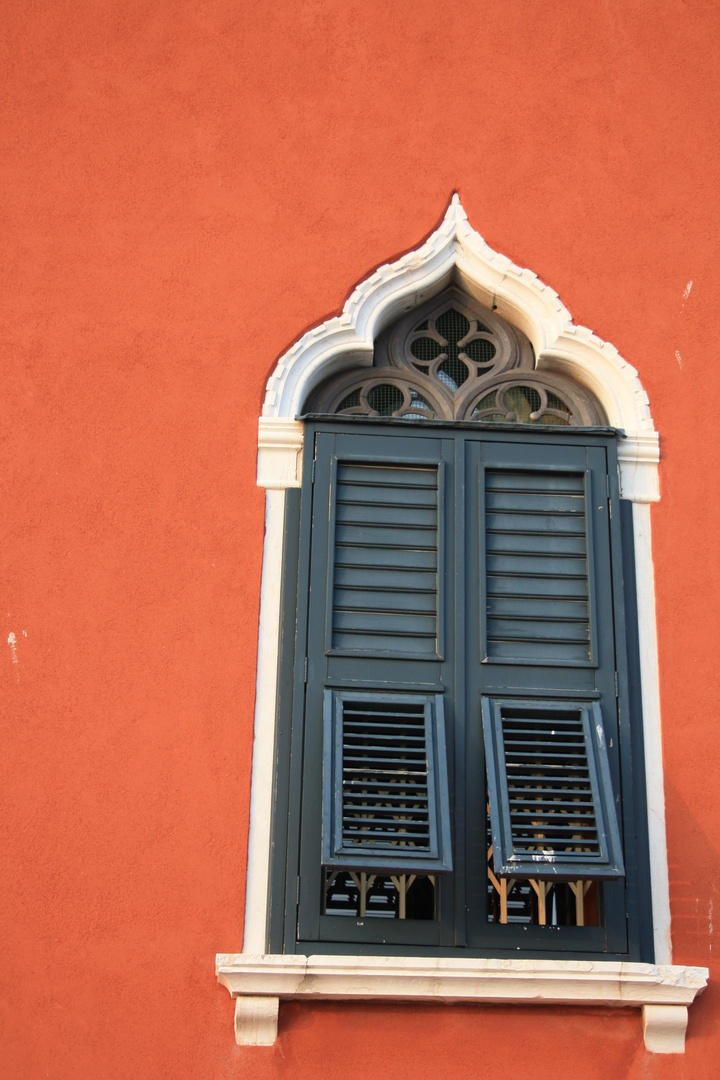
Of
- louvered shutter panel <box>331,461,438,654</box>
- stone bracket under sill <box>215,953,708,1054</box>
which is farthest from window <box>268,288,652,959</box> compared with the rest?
stone bracket under sill <box>215,953,708,1054</box>

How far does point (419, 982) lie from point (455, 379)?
239 cm

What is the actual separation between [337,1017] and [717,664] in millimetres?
1850

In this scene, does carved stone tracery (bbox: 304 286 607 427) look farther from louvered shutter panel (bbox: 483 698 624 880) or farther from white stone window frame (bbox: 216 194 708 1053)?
louvered shutter panel (bbox: 483 698 624 880)

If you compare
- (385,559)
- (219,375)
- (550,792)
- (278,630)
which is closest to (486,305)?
(219,375)

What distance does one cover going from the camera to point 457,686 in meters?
4.75

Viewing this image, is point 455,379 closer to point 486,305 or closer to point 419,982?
point 486,305

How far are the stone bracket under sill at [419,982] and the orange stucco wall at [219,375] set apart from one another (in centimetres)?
9

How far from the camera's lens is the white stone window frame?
171 inches

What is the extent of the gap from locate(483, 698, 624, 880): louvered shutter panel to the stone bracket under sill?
0.35 meters

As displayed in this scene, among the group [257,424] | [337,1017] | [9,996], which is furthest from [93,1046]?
[257,424]

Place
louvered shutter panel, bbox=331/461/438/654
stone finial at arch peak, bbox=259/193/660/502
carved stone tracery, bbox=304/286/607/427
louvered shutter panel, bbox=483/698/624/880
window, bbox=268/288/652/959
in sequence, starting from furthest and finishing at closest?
carved stone tracery, bbox=304/286/607/427
stone finial at arch peak, bbox=259/193/660/502
louvered shutter panel, bbox=331/461/438/654
window, bbox=268/288/652/959
louvered shutter panel, bbox=483/698/624/880

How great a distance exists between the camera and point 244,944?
4.46 m

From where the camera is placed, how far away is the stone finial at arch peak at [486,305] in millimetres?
5152

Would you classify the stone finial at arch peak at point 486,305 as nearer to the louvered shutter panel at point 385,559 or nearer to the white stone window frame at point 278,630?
the white stone window frame at point 278,630
